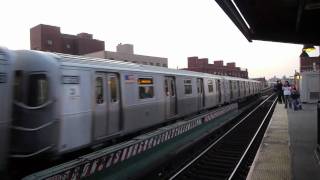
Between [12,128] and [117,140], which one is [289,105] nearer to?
[117,140]

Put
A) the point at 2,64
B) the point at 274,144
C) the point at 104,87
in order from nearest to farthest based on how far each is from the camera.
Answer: the point at 2,64 → the point at 104,87 → the point at 274,144

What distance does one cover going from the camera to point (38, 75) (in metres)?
7.23

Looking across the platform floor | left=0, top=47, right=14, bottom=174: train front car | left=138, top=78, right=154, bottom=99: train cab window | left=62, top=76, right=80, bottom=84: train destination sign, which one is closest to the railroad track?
the platform floor

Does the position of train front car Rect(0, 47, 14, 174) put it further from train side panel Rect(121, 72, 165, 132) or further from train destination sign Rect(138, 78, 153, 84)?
train destination sign Rect(138, 78, 153, 84)

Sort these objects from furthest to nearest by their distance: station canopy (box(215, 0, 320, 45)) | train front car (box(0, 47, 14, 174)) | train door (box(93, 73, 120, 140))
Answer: station canopy (box(215, 0, 320, 45))
train door (box(93, 73, 120, 140))
train front car (box(0, 47, 14, 174))

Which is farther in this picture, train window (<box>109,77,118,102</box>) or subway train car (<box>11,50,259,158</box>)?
train window (<box>109,77,118,102</box>)

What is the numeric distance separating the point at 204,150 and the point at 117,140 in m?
3.77

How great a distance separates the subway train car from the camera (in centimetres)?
698

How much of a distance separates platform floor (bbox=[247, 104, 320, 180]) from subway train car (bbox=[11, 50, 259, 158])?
362cm

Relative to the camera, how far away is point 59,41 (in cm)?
6600

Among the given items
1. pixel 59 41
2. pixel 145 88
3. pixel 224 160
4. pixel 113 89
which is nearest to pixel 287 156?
pixel 224 160

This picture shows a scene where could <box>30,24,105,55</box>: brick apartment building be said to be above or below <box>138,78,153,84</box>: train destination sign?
above

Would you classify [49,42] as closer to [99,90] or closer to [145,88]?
[145,88]

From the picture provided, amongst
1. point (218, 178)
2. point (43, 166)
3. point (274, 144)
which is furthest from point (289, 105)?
point (43, 166)
